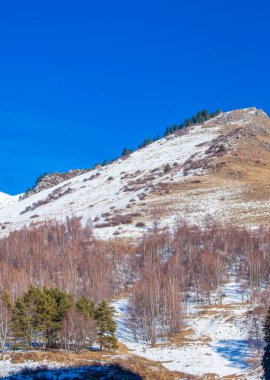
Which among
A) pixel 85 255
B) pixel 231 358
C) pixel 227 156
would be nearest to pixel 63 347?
pixel 231 358

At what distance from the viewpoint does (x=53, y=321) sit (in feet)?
163

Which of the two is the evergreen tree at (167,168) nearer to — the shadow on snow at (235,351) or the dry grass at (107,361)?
the shadow on snow at (235,351)

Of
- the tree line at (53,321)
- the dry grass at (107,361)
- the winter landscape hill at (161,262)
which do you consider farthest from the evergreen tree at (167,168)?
the dry grass at (107,361)

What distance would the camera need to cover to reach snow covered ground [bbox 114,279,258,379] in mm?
46969

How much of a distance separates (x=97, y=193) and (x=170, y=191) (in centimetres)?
3193

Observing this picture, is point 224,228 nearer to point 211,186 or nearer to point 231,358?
point 211,186

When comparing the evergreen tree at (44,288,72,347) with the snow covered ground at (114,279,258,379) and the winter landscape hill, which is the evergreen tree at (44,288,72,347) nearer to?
the winter landscape hill

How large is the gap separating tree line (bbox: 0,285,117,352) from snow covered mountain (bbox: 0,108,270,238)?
58.6 meters

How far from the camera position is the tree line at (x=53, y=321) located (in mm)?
48781

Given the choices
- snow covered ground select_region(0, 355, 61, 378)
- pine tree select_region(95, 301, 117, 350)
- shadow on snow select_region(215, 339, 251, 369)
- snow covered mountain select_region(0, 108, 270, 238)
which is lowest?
shadow on snow select_region(215, 339, 251, 369)

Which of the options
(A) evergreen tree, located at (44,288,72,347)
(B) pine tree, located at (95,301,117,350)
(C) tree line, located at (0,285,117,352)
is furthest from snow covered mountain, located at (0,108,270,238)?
(A) evergreen tree, located at (44,288,72,347)

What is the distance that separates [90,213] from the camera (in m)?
139

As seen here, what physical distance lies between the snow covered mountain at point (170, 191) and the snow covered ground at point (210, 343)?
39.5 metres

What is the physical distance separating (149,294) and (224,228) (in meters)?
43.0
